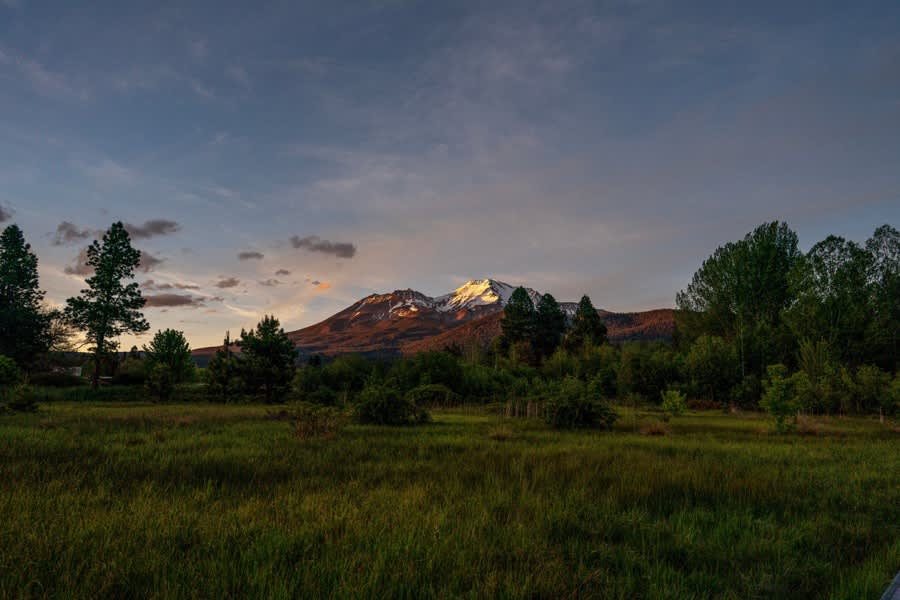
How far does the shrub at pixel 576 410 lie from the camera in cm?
2041

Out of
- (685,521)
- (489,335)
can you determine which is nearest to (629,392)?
(685,521)

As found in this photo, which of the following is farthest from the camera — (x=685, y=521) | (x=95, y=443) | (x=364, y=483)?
(x=95, y=443)

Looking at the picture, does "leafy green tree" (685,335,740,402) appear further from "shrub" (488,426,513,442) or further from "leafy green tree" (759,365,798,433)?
"shrub" (488,426,513,442)

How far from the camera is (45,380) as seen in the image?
39.6 metres

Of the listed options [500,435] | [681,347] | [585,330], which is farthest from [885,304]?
[500,435]

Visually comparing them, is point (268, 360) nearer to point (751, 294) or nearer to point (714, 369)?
point (714, 369)

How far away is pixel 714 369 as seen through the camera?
42.8 metres

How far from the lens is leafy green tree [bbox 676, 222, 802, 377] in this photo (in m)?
46.4

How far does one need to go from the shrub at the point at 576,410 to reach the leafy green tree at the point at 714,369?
27.9 m

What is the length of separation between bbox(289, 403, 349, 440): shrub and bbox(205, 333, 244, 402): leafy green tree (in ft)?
72.3

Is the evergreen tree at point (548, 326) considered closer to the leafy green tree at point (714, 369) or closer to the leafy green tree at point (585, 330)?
the leafy green tree at point (585, 330)

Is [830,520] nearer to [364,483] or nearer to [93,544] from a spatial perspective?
[364,483]

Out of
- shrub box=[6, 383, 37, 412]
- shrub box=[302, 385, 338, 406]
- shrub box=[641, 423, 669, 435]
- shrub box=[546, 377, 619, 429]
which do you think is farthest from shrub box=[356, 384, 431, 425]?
shrub box=[302, 385, 338, 406]

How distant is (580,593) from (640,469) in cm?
635
